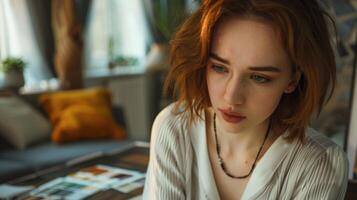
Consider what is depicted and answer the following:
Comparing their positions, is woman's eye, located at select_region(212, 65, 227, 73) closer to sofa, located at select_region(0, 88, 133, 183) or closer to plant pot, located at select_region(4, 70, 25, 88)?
sofa, located at select_region(0, 88, 133, 183)

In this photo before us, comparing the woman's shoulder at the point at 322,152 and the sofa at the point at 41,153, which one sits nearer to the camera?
the woman's shoulder at the point at 322,152

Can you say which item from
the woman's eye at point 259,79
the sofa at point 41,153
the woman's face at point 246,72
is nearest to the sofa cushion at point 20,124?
the sofa at point 41,153

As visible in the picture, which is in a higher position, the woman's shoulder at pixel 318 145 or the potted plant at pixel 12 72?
the potted plant at pixel 12 72

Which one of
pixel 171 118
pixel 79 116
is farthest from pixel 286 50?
pixel 79 116

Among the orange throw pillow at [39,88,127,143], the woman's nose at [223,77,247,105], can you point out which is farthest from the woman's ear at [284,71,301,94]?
the orange throw pillow at [39,88,127,143]

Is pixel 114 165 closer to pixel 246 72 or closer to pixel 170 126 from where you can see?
pixel 170 126

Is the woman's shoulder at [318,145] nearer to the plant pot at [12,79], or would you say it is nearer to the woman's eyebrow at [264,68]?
the woman's eyebrow at [264,68]

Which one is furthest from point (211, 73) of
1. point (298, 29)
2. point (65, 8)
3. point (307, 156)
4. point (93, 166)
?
point (65, 8)

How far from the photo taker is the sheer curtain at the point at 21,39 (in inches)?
123

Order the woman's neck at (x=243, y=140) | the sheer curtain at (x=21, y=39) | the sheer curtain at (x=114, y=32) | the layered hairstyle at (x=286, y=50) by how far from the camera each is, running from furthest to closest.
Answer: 1. the sheer curtain at (x=114, y=32)
2. the sheer curtain at (x=21, y=39)
3. the woman's neck at (x=243, y=140)
4. the layered hairstyle at (x=286, y=50)

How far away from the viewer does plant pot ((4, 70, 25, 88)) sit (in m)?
2.77

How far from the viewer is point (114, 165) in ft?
5.09

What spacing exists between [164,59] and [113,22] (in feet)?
2.96

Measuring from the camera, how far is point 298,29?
2.66 ft
